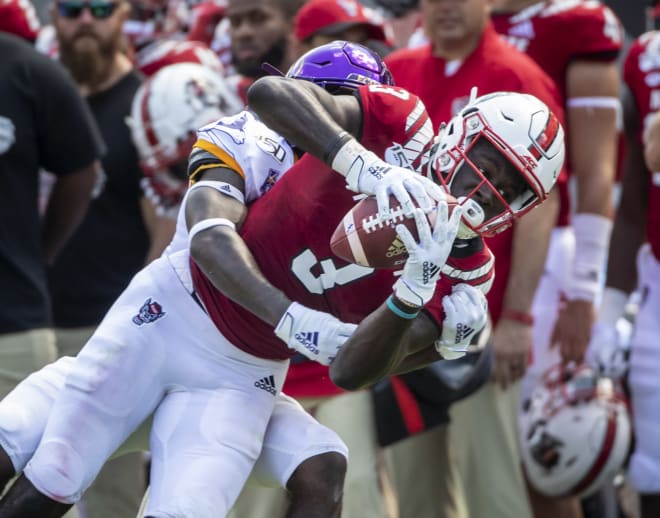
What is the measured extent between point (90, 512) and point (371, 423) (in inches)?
50.7

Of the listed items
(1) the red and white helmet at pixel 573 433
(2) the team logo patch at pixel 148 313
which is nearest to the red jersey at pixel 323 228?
(2) the team logo patch at pixel 148 313

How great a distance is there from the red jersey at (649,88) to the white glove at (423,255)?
105 inches

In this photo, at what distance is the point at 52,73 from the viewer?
20.0 feet

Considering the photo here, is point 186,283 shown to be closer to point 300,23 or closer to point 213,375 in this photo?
point 213,375

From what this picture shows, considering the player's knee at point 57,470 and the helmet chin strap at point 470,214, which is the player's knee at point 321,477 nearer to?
the player's knee at point 57,470

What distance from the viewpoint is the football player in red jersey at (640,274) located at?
20.7 ft

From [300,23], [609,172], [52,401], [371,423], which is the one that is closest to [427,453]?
[371,423]

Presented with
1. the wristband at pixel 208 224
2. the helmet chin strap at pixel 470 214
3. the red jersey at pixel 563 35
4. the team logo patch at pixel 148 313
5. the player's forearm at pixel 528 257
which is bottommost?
the player's forearm at pixel 528 257

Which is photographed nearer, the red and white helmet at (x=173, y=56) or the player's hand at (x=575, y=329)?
the player's hand at (x=575, y=329)

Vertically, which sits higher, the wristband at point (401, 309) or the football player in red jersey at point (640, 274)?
the wristband at point (401, 309)

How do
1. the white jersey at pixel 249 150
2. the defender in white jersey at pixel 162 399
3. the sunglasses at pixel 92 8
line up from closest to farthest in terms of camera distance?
1. the defender in white jersey at pixel 162 399
2. the white jersey at pixel 249 150
3. the sunglasses at pixel 92 8

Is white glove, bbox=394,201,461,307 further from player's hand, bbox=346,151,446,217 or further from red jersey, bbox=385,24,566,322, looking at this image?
red jersey, bbox=385,24,566,322

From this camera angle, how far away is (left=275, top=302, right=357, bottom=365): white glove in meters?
4.02

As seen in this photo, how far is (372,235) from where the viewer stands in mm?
4012
